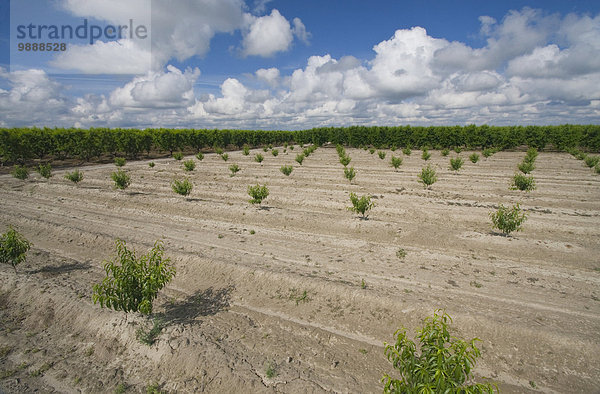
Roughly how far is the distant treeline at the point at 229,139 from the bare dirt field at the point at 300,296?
22457 millimetres

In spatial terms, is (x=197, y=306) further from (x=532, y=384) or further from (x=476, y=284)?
(x=476, y=284)

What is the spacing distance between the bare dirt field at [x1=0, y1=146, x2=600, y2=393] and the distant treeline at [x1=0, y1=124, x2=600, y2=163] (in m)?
22.5

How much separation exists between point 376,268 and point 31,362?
7.59 m

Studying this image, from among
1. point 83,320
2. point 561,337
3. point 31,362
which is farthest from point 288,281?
point 561,337

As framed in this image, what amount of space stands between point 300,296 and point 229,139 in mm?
54542

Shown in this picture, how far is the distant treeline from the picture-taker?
100 feet

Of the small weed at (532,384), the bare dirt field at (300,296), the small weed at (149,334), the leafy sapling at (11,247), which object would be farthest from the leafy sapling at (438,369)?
the leafy sapling at (11,247)

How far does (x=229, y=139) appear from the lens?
57.3 meters

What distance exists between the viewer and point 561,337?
5.02 m

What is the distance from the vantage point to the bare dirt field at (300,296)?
464cm

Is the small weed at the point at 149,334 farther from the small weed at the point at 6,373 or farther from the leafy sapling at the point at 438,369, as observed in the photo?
the leafy sapling at the point at 438,369

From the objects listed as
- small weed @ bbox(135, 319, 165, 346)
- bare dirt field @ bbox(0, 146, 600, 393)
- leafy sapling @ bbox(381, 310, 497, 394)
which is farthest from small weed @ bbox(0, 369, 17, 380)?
leafy sapling @ bbox(381, 310, 497, 394)

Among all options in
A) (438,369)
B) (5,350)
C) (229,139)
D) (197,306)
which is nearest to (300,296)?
(197,306)

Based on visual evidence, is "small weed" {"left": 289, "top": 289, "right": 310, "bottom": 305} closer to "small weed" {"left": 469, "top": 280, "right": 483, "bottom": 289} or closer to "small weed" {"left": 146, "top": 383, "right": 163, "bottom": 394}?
"small weed" {"left": 146, "top": 383, "right": 163, "bottom": 394}
